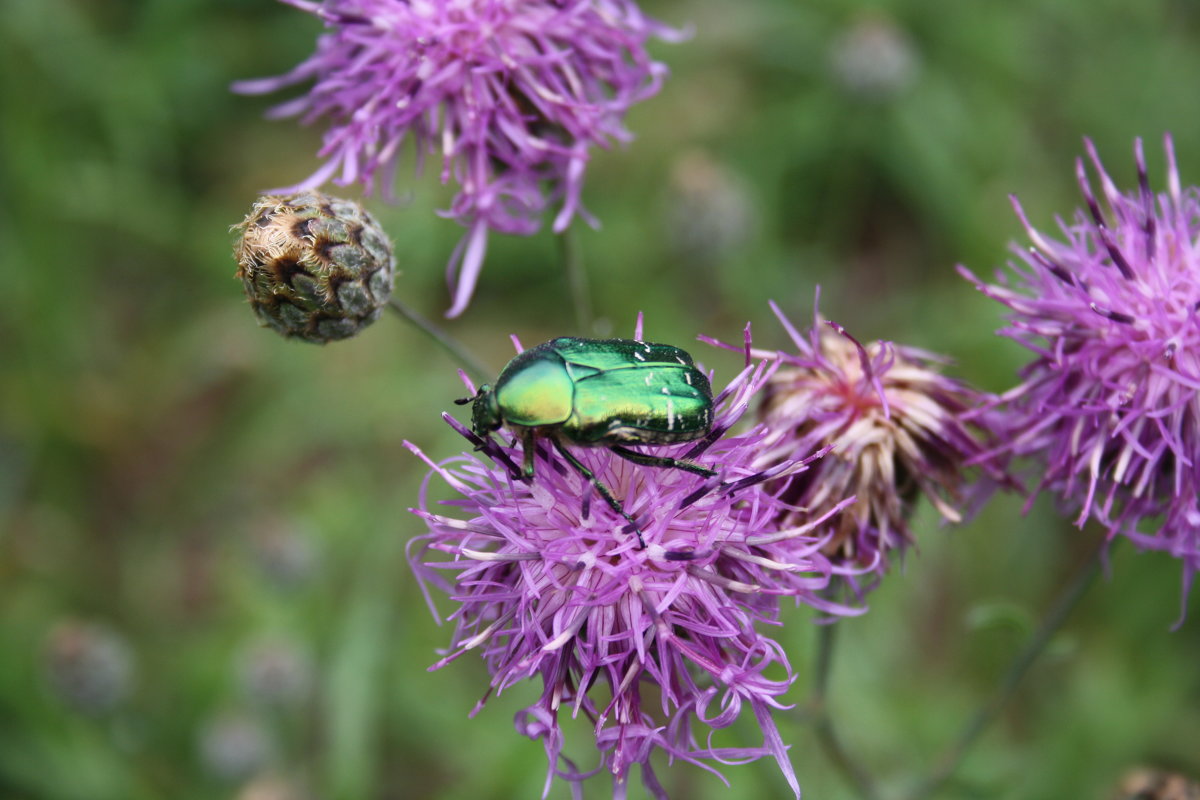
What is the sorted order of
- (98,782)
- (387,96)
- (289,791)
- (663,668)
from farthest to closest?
(98,782), (289,791), (387,96), (663,668)

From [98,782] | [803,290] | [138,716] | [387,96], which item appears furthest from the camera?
[803,290]

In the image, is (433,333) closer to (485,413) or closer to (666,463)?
(485,413)

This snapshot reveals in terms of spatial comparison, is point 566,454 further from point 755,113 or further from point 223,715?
point 755,113

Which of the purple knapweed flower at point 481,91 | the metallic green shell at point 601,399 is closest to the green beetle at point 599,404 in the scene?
the metallic green shell at point 601,399

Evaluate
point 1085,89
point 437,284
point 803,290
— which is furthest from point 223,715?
point 1085,89

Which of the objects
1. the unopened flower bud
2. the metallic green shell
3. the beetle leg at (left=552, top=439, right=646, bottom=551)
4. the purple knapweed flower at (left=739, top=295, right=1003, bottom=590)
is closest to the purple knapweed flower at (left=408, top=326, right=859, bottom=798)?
the beetle leg at (left=552, top=439, right=646, bottom=551)

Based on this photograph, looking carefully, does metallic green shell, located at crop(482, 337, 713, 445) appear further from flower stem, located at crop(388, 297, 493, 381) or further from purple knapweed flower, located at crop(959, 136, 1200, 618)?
purple knapweed flower, located at crop(959, 136, 1200, 618)
